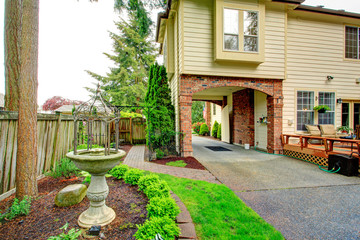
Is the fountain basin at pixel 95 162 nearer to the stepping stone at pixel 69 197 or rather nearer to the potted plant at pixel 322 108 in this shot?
the stepping stone at pixel 69 197

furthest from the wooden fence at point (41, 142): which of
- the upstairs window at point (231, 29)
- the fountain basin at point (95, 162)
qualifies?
the upstairs window at point (231, 29)

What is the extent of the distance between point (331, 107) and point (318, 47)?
2686mm

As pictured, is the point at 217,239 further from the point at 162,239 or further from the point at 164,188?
the point at 164,188

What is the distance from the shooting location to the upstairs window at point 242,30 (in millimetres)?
6355

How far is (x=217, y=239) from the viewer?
6.51 ft

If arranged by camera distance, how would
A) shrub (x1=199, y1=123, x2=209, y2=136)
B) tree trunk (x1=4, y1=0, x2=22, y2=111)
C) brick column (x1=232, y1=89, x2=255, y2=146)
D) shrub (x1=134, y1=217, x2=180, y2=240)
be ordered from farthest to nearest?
shrub (x1=199, y1=123, x2=209, y2=136), brick column (x1=232, y1=89, x2=255, y2=146), tree trunk (x1=4, y1=0, x2=22, y2=111), shrub (x1=134, y1=217, x2=180, y2=240)

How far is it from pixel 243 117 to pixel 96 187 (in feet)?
27.2

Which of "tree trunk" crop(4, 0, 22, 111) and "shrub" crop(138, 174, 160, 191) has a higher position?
"tree trunk" crop(4, 0, 22, 111)

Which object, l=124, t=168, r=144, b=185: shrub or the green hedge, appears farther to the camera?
l=124, t=168, r=144, b=185: shrub

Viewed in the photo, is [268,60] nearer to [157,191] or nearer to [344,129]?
[344,129]

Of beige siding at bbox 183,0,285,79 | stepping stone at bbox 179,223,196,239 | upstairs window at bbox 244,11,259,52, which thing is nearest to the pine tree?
beige siding at bbox 183,0,285,79

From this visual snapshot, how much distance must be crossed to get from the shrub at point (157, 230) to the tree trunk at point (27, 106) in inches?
82.8

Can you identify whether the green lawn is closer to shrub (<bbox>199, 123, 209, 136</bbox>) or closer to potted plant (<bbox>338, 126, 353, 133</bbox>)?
potted plant (<bbox>338, 126, 353, 133</bbox>)

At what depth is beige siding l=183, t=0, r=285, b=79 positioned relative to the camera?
6.31 metres
